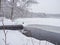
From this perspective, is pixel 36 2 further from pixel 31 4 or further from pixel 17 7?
pixel 17 7

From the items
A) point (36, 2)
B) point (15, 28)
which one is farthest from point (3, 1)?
point (15, 28)

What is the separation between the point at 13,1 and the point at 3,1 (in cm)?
134

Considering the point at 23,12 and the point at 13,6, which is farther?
the point at 23,12

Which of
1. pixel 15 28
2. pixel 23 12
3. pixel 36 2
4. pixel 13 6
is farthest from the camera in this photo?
pixel 36 2

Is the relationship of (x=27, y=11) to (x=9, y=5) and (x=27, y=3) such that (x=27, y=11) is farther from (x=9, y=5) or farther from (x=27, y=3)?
(x=9, y=5)

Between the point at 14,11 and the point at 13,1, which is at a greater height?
the point at 13,1

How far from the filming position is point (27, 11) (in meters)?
20.0

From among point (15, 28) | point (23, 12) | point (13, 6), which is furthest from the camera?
point (23, 12)

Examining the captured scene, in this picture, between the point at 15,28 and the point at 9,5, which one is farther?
the point at 9,5

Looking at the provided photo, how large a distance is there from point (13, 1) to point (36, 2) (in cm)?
482

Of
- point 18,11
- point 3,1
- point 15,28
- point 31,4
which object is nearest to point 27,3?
point 31,4

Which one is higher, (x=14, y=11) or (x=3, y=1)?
(x=3, y=1)

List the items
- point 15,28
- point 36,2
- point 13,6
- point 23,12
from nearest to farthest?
1. point 15,28
2. point 13,6
3. point 23,12
4. point 36,2

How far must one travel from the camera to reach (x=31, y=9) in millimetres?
19594
